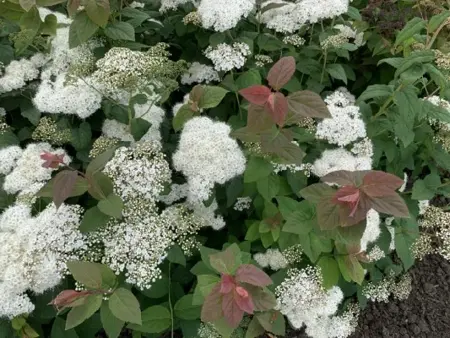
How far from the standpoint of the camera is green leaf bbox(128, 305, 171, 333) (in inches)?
84.9

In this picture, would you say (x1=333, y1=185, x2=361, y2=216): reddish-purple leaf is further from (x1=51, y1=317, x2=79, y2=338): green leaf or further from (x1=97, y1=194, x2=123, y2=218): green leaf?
(x1=51, y1=317, x2=79, y2=338): green leaf

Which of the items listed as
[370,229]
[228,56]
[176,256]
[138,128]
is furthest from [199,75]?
[370,229]

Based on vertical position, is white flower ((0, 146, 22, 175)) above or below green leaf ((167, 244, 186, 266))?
above

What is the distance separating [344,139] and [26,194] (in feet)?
4.52

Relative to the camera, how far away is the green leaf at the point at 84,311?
1.71 metres

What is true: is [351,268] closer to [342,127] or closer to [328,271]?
[328,271]

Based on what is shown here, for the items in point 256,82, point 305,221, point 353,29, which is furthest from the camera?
point 353,29

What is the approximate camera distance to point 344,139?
7.31 feet

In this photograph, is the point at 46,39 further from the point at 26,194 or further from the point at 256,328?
the point at 256,328

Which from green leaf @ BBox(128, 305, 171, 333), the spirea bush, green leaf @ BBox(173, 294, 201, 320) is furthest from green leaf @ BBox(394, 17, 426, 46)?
green leaf @ BBox(128, 305, 171, 333)

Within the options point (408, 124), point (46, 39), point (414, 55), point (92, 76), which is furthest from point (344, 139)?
point (46, 39)

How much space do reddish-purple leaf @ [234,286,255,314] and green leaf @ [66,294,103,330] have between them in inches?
19.4

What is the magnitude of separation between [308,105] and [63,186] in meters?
0.90

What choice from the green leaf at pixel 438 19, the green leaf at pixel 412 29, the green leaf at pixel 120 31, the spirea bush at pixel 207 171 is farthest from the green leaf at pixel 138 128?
the green leaf at pixel 438 19
